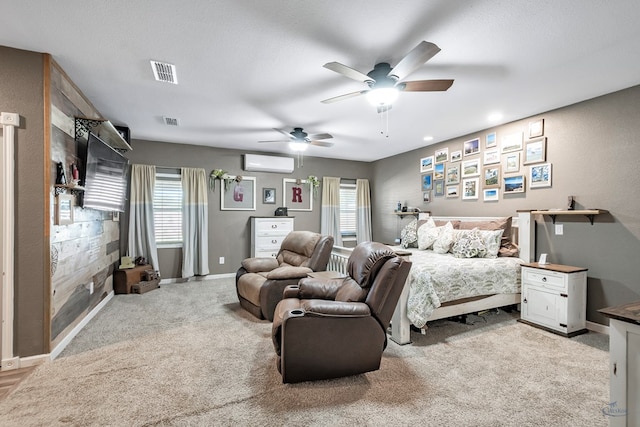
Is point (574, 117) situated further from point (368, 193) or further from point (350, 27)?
point (368, 193)

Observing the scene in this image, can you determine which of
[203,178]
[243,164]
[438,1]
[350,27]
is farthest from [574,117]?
[203,178]

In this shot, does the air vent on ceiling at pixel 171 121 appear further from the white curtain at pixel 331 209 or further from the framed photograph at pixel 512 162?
the framed photograph at pixel 512 162

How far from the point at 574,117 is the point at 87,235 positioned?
237 inches

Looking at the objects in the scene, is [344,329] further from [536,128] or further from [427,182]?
[427,182]

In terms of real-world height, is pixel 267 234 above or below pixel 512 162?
below

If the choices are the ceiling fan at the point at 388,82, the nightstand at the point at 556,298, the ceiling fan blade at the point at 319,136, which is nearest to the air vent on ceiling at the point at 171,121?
the ceiling fan blade at the point at 319,136

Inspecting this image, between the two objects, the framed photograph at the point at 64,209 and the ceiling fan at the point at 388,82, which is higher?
the ceiling fan at the point at 388,82

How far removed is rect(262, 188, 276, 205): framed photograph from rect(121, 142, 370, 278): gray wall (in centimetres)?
7

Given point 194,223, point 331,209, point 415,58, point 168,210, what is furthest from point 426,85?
point 168,210

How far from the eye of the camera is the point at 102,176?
11.6 ft

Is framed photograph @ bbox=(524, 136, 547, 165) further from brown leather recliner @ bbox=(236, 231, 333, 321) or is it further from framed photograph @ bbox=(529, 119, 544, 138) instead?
brown leather recliner @ bbox=(236, 231, 333, 321)

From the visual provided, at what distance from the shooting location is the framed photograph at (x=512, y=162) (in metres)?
4.13

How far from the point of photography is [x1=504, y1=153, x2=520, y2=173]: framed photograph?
13.6 feet

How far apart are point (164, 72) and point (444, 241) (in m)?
4.03
